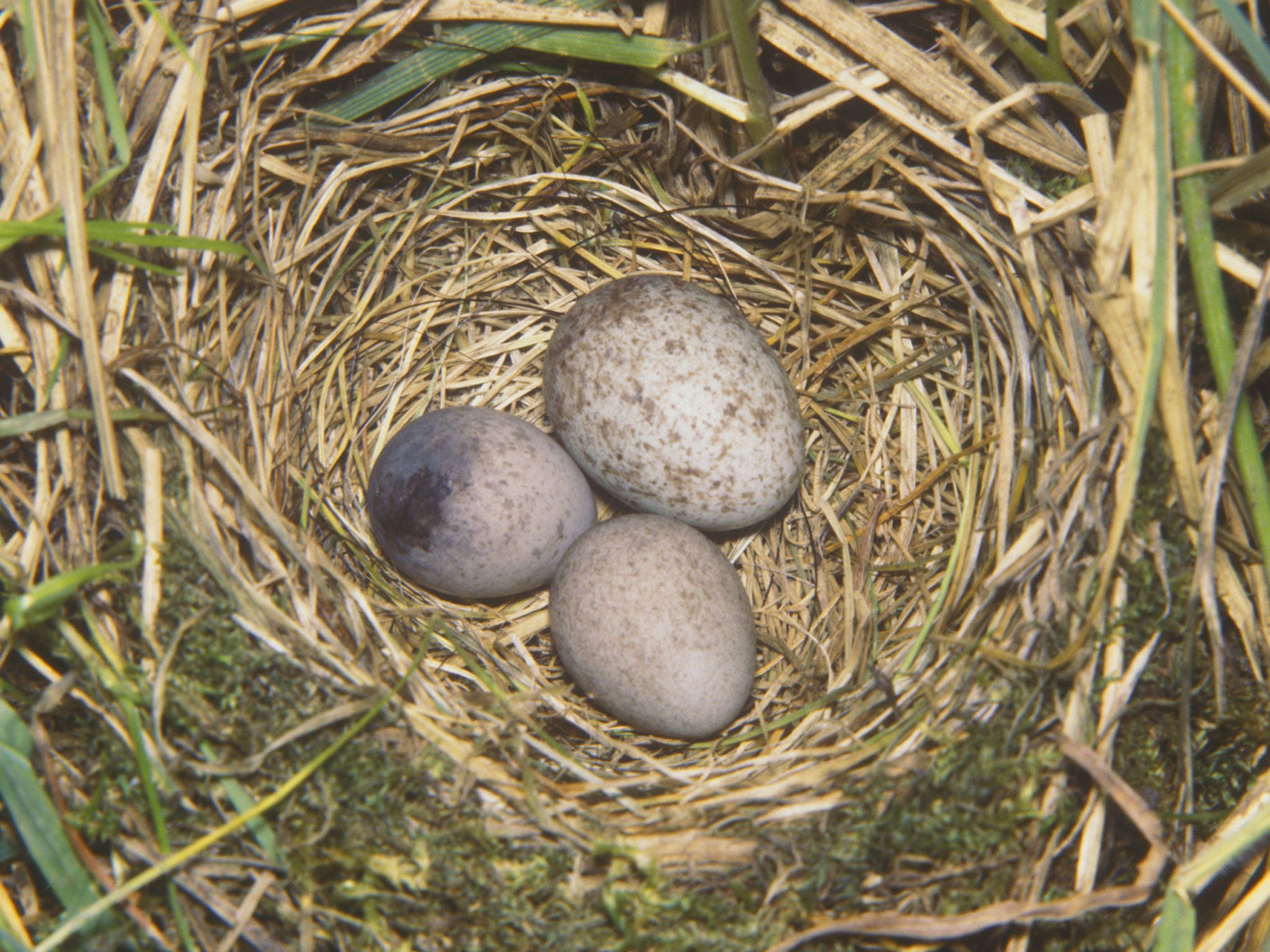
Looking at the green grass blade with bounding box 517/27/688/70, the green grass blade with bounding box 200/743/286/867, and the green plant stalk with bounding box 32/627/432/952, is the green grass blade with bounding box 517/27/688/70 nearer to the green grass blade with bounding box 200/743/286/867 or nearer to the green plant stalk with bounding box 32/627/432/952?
the green plant stalk with bounding box 32/627/432/952

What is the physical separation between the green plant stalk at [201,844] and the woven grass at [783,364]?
4 cm

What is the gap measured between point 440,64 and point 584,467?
0.85 metres

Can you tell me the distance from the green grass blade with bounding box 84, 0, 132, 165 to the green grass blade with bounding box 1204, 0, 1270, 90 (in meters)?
1.61

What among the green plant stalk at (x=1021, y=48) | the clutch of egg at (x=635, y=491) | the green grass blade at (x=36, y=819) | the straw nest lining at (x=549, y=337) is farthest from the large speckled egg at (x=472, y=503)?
the green plant stalk at (x=1021, y=48)

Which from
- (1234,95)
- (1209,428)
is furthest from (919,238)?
(1209,428)

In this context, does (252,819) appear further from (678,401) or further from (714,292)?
(714,292)

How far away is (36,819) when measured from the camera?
1.20 meters

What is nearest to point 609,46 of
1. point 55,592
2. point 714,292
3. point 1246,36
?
point 714,292

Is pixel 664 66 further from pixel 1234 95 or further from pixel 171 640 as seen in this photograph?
pixel 171 640

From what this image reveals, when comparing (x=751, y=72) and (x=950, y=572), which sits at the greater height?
(x=751, y=72)

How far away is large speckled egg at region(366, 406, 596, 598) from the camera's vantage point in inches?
64.3

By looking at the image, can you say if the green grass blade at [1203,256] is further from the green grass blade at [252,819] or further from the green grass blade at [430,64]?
the green grass blade at [252,819]

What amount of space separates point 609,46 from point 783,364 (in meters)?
0.78

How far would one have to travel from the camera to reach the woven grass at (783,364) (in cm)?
127
